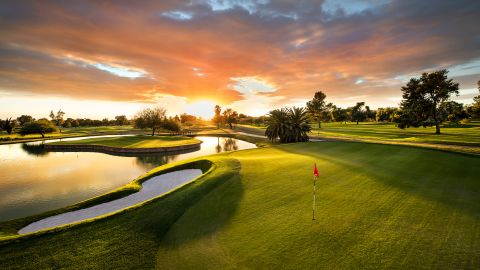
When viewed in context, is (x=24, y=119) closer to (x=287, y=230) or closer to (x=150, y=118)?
(x=150, y=118)

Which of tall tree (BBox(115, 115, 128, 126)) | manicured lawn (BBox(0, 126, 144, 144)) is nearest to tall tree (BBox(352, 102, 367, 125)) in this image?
manicured lawn (BBox(0, 126, 144, 144))

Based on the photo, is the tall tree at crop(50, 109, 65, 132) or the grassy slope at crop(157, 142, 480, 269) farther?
the tall tree at crop(50, 109, 65, 132)

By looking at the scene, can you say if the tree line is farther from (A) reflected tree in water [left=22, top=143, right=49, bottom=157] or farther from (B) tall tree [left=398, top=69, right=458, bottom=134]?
(A) reflected tree in water [left=22, top=143, right=49, bottom=157]

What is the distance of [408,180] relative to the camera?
14406mm

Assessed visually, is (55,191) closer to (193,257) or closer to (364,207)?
(193,257)

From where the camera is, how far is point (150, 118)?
79500 mm

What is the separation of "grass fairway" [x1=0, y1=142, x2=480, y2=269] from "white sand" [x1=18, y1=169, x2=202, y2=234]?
127 inches

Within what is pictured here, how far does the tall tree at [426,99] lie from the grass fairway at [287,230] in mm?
40793

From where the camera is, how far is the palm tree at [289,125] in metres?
43.9

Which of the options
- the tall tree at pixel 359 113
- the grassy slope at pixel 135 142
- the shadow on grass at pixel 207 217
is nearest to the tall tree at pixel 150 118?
the grassy slope at pixel 135 142

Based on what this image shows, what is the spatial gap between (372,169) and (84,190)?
24.2m

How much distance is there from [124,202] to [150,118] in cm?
6834

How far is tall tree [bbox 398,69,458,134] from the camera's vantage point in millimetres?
45812

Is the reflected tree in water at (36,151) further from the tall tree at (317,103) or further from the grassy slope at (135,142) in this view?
the tall tree at (317,103)
